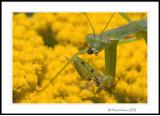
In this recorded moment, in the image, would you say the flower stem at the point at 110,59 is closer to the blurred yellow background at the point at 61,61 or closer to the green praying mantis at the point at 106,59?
the green praying mantis at the point at 106,59

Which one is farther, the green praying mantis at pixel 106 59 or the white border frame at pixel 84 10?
the white border frame at pixel 84 10

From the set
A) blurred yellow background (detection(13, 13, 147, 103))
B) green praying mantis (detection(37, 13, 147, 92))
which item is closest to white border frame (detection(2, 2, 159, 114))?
blurred yellow background (detection(13, 13, 147, 103))

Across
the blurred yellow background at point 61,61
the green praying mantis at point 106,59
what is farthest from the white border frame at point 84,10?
the green praying mantis at point 106,59

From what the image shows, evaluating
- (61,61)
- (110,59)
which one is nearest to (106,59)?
(110,59)

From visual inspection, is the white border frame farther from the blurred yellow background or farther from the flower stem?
the flower stem

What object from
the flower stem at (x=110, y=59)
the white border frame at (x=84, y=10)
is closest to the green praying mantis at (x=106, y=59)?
the flower stem at (x=110, y=59)

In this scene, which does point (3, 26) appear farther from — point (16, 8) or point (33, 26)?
point (33, 26)
